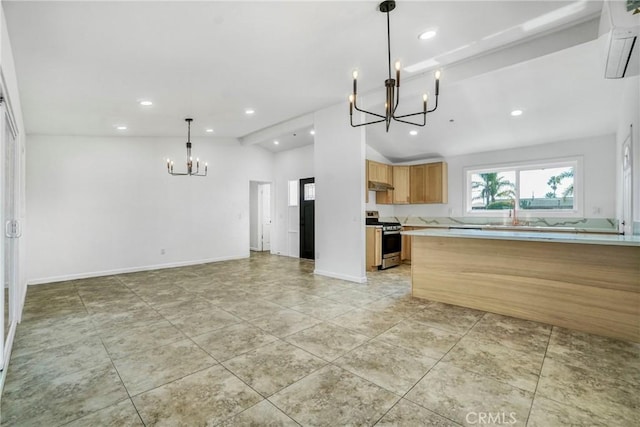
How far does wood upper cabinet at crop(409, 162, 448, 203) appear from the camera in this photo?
22.0 ft

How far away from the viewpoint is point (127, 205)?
6.12 metres

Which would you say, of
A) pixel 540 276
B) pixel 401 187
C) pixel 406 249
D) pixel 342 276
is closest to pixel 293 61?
pixel 342 276

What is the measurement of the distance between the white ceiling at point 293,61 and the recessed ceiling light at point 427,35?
0.07 meters

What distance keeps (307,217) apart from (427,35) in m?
5.20

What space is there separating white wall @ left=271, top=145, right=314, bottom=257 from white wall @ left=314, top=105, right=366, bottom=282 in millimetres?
2190

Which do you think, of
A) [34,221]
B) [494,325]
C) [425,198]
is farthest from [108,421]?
[425,198]

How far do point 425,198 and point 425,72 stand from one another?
139 inches

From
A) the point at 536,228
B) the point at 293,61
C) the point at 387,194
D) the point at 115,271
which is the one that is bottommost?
the point at 115,271

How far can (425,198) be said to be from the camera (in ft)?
22.6

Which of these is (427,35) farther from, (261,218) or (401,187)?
(261,218)

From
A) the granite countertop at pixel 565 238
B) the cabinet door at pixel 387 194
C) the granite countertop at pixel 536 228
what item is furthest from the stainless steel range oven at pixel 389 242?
the granite countertop at pixel 565 238

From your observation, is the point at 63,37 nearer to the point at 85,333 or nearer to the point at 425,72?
the point at 85,333

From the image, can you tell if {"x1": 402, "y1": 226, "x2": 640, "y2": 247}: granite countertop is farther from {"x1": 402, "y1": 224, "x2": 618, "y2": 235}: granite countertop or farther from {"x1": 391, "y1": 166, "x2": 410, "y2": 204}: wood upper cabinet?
{"x1": 391, "y1": 166, "x2": 410, "y2": 204}: wood upper cabinet

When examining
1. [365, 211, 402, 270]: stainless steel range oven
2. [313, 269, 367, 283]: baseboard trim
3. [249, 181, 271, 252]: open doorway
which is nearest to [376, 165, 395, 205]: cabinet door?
[365, 211, 402, 270]: stainless steel range oven
